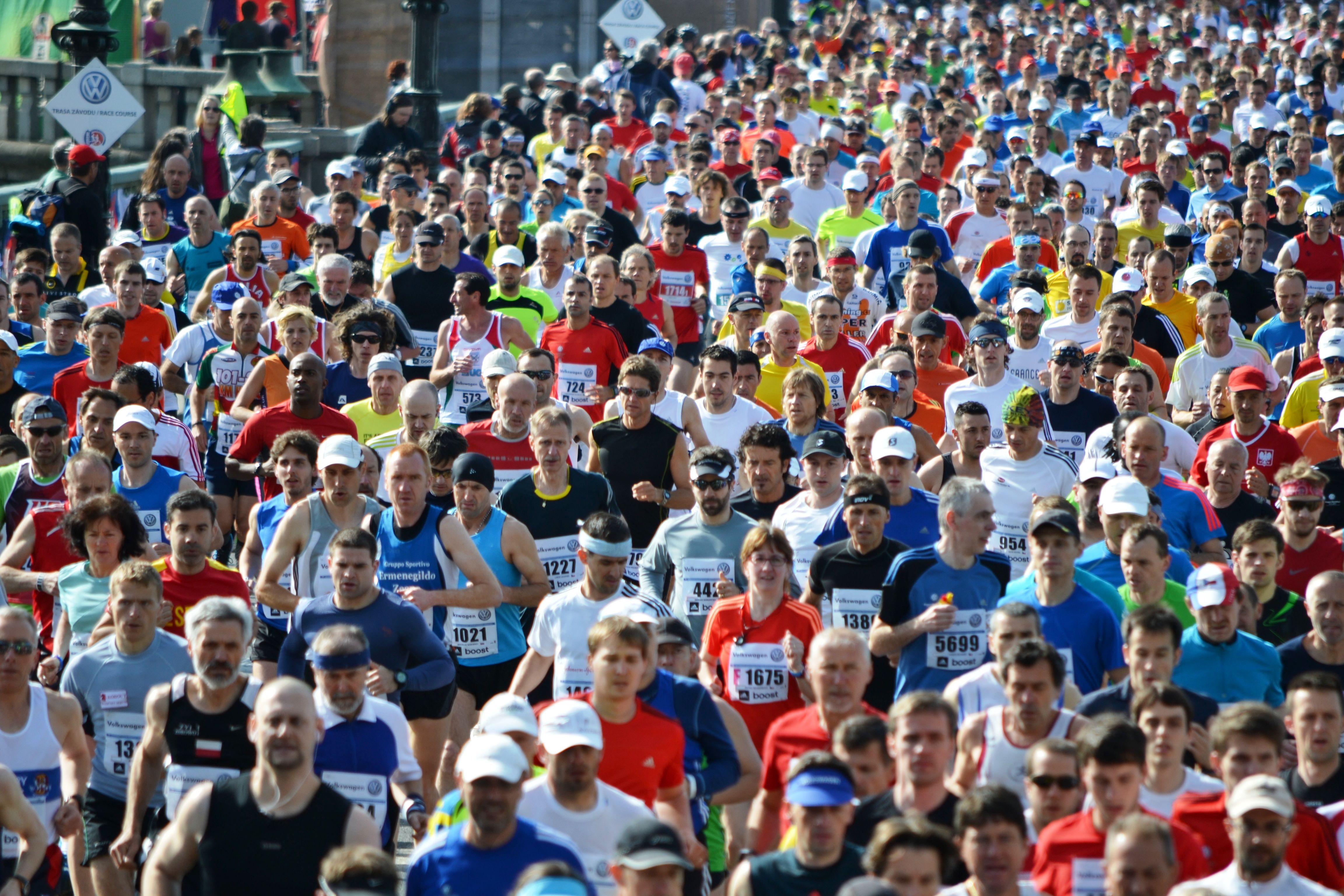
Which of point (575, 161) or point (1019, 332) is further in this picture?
point (575, 161)

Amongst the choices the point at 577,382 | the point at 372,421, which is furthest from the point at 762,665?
the point at 577,382

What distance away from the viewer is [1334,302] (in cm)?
1216

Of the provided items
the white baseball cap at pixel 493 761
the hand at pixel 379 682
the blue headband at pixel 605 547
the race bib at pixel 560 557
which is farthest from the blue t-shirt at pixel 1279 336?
the white baseball cap at pixel 493 761

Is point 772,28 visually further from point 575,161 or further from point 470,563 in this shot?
point 470,563

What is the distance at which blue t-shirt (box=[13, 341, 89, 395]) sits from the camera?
1185 centimetres

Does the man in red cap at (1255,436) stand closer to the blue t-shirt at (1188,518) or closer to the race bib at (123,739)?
the blue t-shirt at (1188,518)

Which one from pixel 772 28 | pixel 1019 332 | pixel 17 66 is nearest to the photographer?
pixel 1019 332

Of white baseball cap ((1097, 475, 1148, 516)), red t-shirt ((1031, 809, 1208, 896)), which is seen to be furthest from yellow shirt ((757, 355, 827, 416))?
red t-shirt ((1031, 809, 1208, 896))

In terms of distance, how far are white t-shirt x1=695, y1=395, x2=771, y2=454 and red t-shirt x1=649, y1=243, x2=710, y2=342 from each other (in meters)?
3.88

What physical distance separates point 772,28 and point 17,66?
39.2ft

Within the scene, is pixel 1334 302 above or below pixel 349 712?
above

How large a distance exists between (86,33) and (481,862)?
39.6ft

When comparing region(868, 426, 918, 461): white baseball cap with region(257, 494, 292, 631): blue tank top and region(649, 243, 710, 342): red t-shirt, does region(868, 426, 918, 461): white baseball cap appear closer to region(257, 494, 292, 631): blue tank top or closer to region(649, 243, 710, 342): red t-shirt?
region(257, 494, 292, 631): blue tank top

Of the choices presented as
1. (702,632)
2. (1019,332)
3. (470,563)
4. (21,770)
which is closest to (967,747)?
(702,632)
